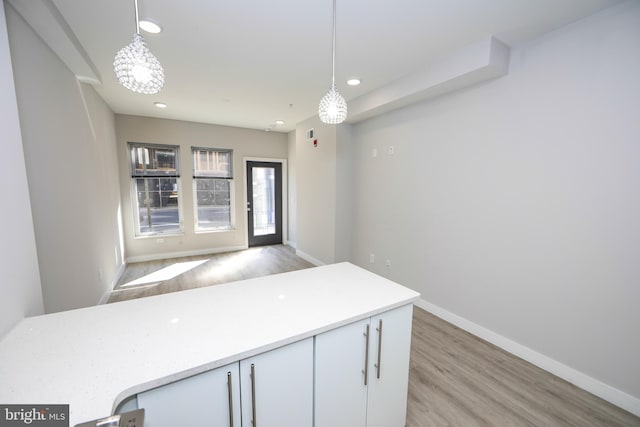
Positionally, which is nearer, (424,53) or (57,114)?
(57,114)

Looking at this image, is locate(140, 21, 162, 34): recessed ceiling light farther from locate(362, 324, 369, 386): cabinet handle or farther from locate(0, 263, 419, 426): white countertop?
locate(362, 324, 369, 386): cabinet handle

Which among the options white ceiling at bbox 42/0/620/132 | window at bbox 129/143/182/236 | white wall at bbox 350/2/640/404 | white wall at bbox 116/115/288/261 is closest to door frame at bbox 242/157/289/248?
white wall at bbox 116/115/288/261

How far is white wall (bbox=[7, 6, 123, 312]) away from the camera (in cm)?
186

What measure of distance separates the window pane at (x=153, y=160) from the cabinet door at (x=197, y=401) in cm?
515

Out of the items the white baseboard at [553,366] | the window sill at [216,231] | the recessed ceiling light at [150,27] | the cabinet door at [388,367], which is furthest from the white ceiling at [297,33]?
the window sill at [216,231]

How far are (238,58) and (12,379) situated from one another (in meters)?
2.69

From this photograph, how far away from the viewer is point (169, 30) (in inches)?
82.7

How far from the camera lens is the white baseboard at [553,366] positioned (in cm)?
179

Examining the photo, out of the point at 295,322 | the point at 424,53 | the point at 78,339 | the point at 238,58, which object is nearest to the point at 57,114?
the point at 238,58

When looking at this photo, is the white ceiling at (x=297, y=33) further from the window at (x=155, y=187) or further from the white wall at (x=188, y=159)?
the window at (x=155, y=187)

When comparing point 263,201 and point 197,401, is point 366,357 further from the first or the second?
point 263,201

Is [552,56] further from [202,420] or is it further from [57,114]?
[57,114]

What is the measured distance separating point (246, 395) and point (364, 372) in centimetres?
63

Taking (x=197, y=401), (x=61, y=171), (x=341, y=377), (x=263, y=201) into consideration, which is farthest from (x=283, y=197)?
(x=197, y=401)
